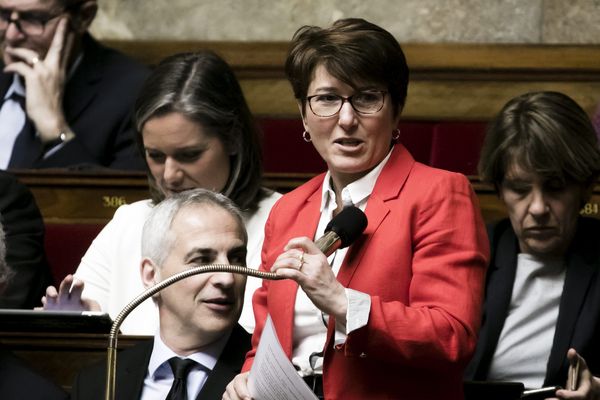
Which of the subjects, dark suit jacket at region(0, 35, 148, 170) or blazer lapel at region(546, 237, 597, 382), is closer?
blazer lapel at region(546, 237, 597, 382)

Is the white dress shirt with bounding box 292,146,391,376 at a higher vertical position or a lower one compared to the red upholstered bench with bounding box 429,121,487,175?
higher

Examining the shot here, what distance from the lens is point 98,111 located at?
2.72 metres

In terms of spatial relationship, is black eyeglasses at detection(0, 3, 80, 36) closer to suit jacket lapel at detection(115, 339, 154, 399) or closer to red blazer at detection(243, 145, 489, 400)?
suit jacket lapel at detection(115, 339, 154, 399)

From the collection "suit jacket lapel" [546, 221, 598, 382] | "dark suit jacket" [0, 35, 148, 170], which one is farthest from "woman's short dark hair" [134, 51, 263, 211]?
"suit jacket lapel" [546, 221, 598, 382]

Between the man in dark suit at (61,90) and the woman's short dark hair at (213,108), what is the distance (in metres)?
0.38

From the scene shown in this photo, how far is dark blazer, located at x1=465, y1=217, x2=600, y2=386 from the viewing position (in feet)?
6.31

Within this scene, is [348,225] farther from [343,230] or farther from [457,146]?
[457,146]

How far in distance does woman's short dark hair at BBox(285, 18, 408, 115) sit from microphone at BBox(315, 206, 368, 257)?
0.57ft

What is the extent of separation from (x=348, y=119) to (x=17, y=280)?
829mm

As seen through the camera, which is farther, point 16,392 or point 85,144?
point 85,144

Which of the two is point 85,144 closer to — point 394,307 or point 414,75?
point 414,75

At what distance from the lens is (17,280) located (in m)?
2.22

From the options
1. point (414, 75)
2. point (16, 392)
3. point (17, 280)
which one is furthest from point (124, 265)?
point (414, 75)

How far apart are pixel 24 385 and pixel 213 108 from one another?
0.61 m
